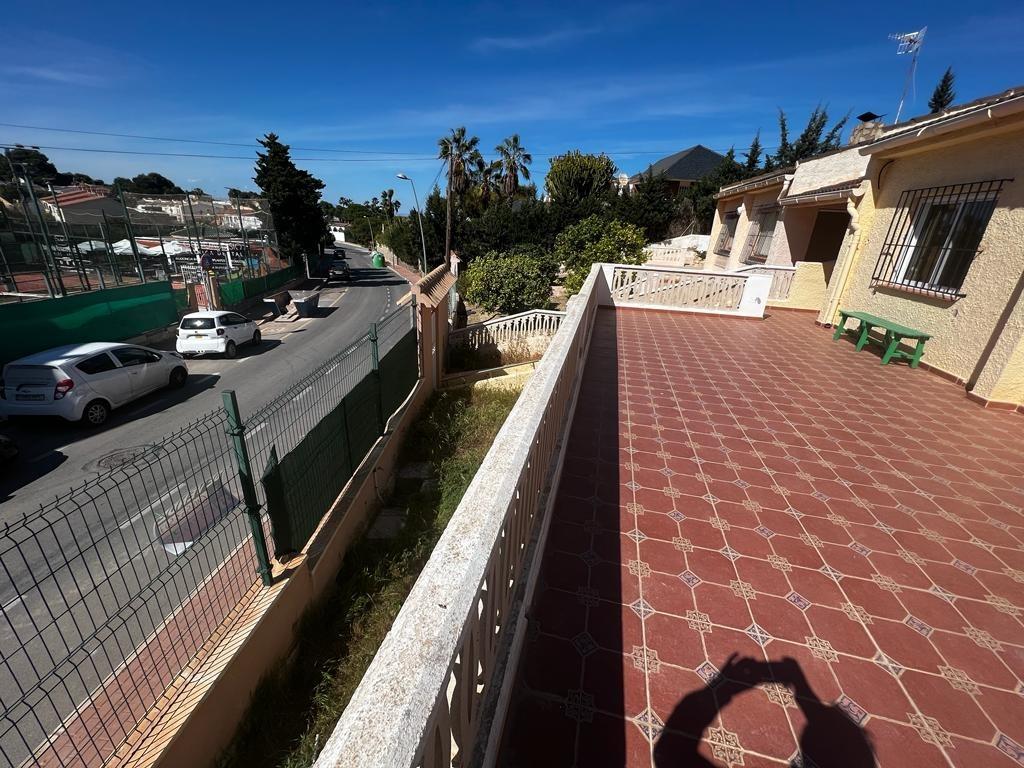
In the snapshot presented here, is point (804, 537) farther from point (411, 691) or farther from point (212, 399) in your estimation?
point (212, 399)

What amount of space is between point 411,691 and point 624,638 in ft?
5.43

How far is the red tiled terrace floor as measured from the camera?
6.12ft

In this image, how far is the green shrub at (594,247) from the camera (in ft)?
57.2

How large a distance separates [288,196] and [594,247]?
72.2 feet

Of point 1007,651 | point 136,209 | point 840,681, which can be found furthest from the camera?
point 136,209

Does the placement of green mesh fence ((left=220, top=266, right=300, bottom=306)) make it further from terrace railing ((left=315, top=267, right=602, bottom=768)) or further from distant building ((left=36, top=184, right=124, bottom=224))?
terrace railing ((left=315, top=267, right=602, bottom=768))

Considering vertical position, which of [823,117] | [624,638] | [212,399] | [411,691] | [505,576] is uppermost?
[823,117]

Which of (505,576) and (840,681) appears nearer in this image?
(505,576)

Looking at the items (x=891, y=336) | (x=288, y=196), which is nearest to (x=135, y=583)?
(x=891, y=336)

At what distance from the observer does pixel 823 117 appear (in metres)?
30.6

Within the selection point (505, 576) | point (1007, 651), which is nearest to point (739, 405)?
point (1007, 651)

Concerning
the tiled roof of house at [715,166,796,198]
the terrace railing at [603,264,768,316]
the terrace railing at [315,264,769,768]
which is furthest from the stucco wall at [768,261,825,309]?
the terrace railing at [315,264,769,768]

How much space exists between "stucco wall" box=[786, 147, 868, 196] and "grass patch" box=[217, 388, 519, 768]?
1233cm

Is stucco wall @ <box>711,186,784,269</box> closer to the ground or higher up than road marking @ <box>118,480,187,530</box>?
higher up
